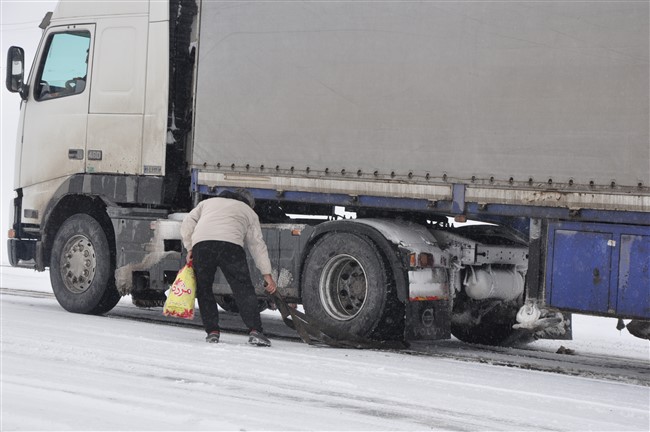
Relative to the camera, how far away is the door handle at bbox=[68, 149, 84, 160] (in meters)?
12.6

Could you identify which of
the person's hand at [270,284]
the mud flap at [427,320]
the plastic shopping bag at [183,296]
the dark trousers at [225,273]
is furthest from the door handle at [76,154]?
the mud flap at [427,320]

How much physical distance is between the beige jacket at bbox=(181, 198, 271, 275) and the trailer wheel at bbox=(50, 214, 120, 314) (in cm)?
232

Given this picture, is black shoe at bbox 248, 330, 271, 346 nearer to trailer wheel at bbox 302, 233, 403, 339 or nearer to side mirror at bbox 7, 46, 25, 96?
trailer wheel at bbox 302, 233, 403, 339

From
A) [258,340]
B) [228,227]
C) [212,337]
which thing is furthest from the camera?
[228,227]

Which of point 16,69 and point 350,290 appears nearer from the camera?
point 350,290

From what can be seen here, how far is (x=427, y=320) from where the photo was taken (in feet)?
33.1

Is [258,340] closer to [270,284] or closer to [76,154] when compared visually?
[270,284]

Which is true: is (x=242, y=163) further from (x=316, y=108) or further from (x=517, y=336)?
(x=517, y=336)

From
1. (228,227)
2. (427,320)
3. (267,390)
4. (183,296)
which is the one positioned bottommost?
(267,390)

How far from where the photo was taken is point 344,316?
1039 cm

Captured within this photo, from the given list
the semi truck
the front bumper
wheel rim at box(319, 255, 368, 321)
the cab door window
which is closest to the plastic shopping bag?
the semi truck

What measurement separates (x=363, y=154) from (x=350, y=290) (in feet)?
4.27

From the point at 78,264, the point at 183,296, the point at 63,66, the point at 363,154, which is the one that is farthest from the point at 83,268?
the point at 363,154

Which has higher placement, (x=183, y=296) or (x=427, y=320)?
(x=183, y=296)
